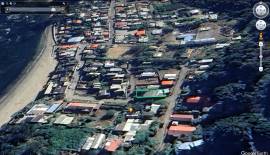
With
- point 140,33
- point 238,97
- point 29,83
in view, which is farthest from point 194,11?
point 238,97

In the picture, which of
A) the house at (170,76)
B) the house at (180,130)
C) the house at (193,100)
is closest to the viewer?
the house at (180,130)

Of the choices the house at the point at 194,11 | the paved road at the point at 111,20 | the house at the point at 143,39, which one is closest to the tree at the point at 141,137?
the house at the point at 143,39

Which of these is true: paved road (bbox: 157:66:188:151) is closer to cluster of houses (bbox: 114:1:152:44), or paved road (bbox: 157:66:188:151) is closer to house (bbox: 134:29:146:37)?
cluster of houses (bbox: 114:1:152:44)

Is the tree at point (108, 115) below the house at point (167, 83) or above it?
below

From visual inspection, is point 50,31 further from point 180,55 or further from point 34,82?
point 180,55

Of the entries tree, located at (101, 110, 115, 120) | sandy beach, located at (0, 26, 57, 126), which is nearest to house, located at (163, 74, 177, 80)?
tree, located at (101, 110, 115, 120)

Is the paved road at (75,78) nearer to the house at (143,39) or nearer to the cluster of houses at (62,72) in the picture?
the cluster of houses at (62,72)
